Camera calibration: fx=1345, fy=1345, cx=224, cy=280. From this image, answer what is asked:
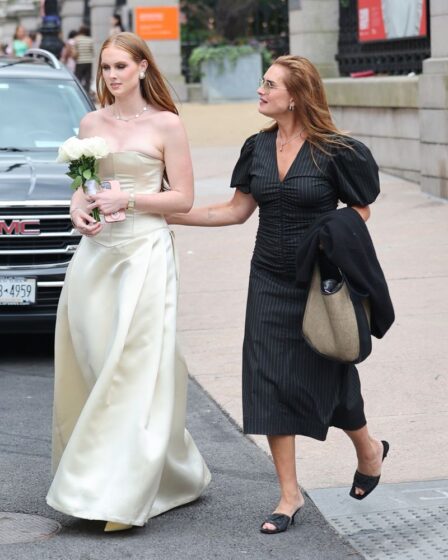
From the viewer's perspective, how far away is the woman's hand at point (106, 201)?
5379 millimetres

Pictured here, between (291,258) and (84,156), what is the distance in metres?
0.92

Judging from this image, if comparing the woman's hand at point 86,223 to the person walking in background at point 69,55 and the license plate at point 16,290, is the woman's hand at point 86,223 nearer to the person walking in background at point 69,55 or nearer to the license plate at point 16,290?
the license plate at point 16,290

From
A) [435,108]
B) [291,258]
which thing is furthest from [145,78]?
[435,108]

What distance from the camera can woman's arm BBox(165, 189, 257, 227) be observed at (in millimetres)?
5559

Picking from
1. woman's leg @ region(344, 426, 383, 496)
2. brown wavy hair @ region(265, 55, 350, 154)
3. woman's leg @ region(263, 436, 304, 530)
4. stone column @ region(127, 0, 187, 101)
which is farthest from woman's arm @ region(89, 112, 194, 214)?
stone column @ region(127, 0, 187, 101)

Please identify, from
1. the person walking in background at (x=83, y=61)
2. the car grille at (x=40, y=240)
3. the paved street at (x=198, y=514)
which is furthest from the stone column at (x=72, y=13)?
the paved street at (x=198, y=514)

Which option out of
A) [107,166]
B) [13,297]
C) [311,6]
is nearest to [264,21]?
[311,6]

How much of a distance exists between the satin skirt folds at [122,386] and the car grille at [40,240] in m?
2.92

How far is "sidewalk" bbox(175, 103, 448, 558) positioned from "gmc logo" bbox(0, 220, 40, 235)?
131 cm

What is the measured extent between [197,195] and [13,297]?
8.36 metres

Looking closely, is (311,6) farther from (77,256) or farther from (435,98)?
(77,256)

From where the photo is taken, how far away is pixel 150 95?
5.60 meters

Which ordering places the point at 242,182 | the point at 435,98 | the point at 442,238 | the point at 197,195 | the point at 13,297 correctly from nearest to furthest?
the point at 242,182 → the point at 13,297 → the point at 442,238 → the point at 435,98 → the point at 197,195

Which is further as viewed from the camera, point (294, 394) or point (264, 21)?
point (264, 21)
